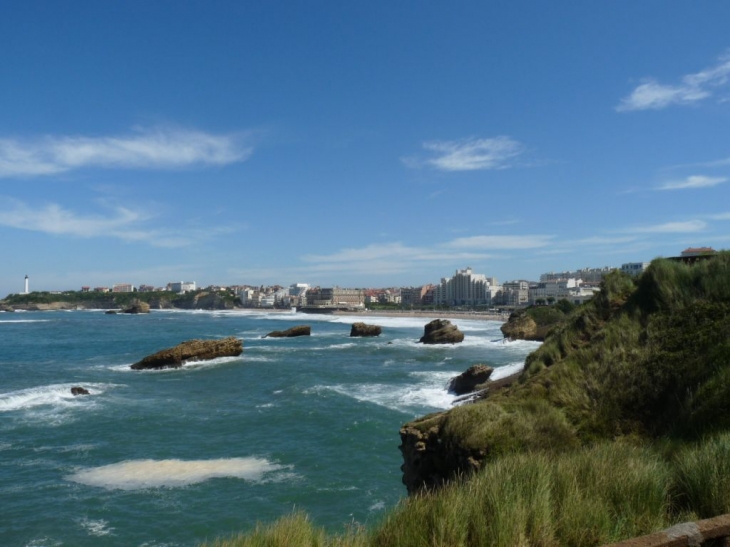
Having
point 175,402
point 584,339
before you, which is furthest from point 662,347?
point 175,402

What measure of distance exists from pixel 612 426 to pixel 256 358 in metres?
36.8

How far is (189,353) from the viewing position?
41.5 metres

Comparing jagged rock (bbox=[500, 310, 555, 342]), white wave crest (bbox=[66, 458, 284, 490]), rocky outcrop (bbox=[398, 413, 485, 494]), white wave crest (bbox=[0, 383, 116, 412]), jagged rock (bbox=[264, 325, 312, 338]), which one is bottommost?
jagged rock (bbox=[264, 325, 312, 338])

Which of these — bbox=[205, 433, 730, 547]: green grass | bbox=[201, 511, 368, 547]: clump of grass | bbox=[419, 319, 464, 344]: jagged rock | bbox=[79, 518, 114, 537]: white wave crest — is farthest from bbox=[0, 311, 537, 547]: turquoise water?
bbox=[419, 319, 464, 344]: jagged rock

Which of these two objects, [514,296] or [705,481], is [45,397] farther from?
[514,296]

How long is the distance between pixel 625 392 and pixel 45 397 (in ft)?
84.8

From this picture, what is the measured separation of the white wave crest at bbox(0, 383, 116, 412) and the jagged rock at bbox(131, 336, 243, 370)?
8.68 m

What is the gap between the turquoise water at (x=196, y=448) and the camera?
11.7 metres

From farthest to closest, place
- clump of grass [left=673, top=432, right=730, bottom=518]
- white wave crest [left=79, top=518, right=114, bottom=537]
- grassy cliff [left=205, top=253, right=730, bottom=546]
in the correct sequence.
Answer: white wave crest [left=79, top=518, right=114, bottom=537]
clump of grass [left=673, top=432, right=730, bottom=518]
grassy cliff [left=205, top=253, right=730, bottom=546]

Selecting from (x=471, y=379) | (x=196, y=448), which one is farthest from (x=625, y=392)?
(x=471, y=379)

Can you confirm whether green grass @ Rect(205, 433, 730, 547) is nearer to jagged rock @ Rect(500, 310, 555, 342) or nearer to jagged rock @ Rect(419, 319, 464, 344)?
jagged rock @ Rect(419, 319, 464, 344)

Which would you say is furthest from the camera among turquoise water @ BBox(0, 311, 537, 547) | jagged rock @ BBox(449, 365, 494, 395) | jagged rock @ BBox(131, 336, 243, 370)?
jagged rock @ BBox(131, 336, 243, 370)

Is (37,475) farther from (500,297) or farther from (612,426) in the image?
(500,297)

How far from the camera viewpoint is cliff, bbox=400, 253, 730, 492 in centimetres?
824
